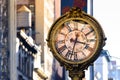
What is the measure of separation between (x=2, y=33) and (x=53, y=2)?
43.9 meters

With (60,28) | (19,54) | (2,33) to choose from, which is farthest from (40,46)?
(60,28)

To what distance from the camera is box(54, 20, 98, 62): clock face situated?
10.2 meters

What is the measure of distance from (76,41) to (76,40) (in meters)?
0.02

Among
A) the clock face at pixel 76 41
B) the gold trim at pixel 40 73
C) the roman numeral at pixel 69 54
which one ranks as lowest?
the gold trim at pixel 40 73

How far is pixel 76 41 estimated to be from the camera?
1023cm

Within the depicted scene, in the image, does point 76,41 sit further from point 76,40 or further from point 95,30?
point 95,30

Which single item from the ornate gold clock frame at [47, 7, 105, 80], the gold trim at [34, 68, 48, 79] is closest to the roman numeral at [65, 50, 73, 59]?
the ornate gold clock frame at [47, 7, 105, 80]

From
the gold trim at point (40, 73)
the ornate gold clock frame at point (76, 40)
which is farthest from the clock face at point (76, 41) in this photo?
the gold trim at point (40, 73)

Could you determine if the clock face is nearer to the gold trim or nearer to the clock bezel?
the clock bezel

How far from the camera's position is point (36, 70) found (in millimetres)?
76562

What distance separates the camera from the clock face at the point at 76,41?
1023cm

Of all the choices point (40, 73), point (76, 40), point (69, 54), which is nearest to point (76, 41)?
point (76, 40)

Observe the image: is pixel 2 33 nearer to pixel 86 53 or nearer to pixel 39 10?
pixel 39 10

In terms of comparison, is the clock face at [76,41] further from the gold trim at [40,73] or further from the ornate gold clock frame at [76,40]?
the gold trim at [40,73]
